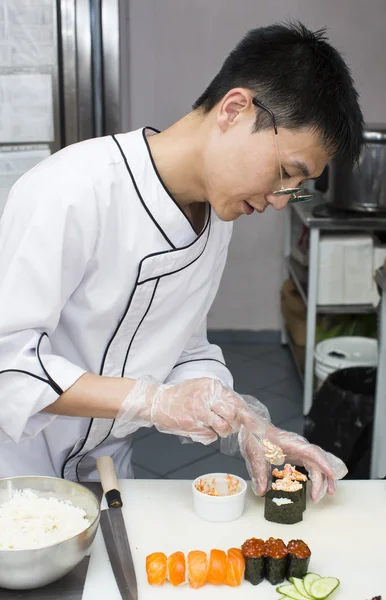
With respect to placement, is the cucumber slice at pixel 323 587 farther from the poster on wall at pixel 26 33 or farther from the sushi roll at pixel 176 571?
the poster on wall at pixel 26 33

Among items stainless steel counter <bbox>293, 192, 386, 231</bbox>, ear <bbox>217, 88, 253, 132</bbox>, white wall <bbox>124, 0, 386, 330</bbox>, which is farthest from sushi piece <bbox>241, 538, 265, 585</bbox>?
white wall <bbox>124, 0, 386, 330</bbox>

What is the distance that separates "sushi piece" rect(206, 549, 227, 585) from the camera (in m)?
1.16

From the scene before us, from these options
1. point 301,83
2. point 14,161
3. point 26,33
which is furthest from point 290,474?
point 26,33

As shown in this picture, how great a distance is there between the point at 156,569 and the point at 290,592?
0.21 metres

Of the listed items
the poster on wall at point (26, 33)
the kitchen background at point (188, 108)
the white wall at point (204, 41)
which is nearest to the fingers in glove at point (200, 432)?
the kitchen background at point (188, 108)

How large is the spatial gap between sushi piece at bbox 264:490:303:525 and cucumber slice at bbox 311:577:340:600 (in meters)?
0.19

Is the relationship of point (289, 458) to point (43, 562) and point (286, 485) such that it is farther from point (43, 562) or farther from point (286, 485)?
point (43, 562)

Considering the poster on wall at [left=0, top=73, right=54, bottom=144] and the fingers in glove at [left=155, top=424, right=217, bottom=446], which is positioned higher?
the poster on wall at [left=0, top=73, right=54, bottom=144]

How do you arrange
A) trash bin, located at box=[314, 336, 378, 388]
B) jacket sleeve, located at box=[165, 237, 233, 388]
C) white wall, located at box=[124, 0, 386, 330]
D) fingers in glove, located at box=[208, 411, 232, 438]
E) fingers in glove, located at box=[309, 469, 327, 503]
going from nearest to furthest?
fingers in glove, located at box=[208, 411, 232, 438] → fingers in glove, located at box=[309, 469, 327, 503] → jacket sleeve, located at box=[165, 237, 233, 388] → trash bin, located at box=[314, 336, 378, 388] → white wall, located at box=[124, 0, 386, 330]

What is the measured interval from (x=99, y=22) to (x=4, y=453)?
5.95 ft

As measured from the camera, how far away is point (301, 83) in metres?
1.23

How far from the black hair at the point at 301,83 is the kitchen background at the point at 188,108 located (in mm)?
1532

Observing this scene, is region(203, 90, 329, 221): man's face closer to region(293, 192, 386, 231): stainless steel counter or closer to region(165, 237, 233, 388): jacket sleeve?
region(165, 237, 233, 388): jacket sleeve

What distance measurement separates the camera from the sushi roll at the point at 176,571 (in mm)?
1152
